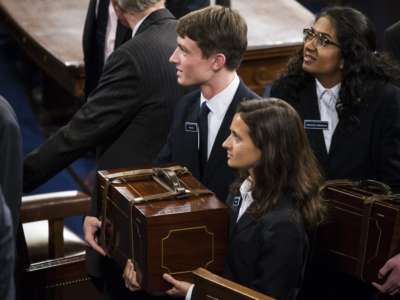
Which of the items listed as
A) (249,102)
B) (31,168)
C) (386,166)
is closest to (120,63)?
(31,168)

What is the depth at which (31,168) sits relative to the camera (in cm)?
378

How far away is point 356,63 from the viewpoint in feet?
11.3

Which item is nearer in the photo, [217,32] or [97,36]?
[217,32]

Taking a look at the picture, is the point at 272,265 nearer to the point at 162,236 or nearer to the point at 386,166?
the point at 162,236

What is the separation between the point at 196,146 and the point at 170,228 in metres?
0.55

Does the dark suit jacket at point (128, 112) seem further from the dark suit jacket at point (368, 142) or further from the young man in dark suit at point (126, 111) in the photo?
the dark suit jacket at point (368, 142)

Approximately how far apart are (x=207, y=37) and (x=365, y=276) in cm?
97

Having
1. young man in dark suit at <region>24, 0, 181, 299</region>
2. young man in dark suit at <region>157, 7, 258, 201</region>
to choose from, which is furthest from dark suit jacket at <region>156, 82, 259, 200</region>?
young man in dark suit at <region>24, 0, 181, 299</region>

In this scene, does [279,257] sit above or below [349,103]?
below

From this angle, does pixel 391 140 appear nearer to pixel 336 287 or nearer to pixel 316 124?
pixel 316 124

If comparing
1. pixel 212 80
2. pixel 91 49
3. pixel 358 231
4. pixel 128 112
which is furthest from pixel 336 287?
pixel 91 49

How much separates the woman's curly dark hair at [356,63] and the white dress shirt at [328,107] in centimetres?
5

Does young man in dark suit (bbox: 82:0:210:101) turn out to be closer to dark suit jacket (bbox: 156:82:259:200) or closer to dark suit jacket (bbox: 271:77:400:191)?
dark suit jacket (bbox: 156:82:259:200)

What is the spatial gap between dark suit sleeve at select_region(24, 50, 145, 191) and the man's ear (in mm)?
419
